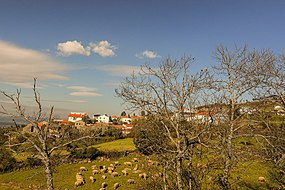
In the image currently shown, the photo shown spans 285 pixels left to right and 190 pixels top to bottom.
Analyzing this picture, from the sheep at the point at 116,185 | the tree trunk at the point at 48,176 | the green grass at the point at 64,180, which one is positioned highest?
the tree trunk at the point at 48,176

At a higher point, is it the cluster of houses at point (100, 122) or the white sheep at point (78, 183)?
the cluster of houses at point (100, 122)

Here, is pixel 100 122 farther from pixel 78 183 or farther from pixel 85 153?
pixel 78 183

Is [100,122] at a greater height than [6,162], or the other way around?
[100,122]

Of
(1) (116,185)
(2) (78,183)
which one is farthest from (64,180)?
(1) (116,185)

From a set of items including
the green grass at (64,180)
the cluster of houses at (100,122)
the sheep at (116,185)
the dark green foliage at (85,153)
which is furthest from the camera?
the cluster of houses at (100,122)

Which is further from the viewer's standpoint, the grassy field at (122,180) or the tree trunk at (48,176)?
the grassy field at (122,180)

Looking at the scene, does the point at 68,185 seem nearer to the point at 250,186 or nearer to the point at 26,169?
the point at 26,169

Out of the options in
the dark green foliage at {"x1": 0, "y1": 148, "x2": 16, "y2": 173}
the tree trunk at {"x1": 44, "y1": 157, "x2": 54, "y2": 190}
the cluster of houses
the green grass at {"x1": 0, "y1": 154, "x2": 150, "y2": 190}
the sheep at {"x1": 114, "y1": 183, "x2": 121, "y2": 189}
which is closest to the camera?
the tree trunk at {"x1": 44, "y1": 157, "x2": 54, "y2": 190}

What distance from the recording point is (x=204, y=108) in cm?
1009

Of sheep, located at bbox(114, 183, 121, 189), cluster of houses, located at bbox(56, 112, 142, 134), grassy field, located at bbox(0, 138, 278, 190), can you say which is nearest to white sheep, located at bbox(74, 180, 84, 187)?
grassy field, located at bbox(0, 138, 278, 190)

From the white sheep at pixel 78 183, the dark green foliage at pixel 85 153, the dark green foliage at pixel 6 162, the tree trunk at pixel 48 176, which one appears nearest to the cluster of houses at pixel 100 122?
the dark green foliage at pixel 85 153

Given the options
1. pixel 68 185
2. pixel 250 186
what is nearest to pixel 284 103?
pixel 250 186

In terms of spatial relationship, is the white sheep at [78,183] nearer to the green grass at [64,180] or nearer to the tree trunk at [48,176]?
the green grass at [64,180]

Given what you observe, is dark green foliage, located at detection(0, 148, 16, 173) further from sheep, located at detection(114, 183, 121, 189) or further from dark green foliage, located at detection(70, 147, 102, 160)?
sheep, located at detection(114, 183, 121, 189)
